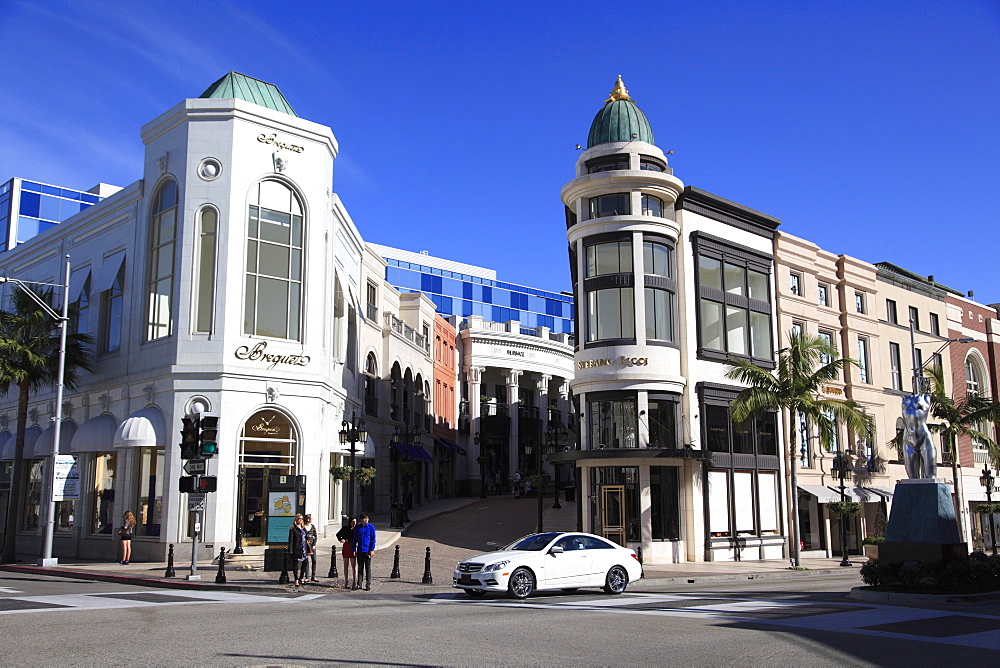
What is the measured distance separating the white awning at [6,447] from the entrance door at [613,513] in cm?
2591

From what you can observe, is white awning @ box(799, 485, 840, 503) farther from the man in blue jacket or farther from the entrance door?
the man in blue jacket

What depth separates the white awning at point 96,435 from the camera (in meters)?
30.6

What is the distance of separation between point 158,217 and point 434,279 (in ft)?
195

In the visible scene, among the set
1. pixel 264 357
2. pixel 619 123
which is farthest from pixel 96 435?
pixel 619 123

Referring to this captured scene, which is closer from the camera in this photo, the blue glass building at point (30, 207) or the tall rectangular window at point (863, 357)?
the tall rectangular window at point (863, 357)

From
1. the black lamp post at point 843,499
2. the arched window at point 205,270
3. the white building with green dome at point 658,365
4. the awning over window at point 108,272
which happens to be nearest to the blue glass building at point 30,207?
the awning over window at point 108,272

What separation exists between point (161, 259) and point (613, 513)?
60.9ft

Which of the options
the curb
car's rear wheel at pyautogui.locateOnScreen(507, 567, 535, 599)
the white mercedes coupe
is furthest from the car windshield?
the curb

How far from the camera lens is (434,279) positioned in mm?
90062

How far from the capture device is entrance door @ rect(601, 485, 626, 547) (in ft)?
104

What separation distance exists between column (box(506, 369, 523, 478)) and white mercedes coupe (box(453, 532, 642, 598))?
46741 mm

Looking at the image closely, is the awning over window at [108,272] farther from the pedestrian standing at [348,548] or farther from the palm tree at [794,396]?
the palm tree at [794,396]

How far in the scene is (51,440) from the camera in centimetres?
3506

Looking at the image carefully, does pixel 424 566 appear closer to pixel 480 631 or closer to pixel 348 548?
pixel 348 548
